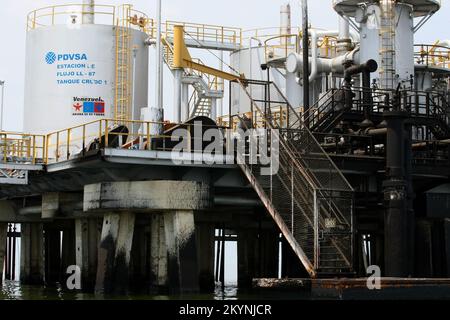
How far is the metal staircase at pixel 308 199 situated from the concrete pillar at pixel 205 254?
954cm

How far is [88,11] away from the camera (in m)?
56.7

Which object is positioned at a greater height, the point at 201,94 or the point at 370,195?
the point at 201,94

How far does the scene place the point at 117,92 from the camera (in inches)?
2194

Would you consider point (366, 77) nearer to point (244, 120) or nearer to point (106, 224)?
point (244, 120)

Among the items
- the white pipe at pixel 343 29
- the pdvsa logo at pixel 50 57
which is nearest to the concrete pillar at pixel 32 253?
the pdvsa logo at pixel 50 57

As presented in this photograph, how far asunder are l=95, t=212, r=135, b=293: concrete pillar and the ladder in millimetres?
11686

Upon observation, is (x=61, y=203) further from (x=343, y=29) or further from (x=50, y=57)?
(x=343, y=29)

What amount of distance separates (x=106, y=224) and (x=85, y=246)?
5.00 metres

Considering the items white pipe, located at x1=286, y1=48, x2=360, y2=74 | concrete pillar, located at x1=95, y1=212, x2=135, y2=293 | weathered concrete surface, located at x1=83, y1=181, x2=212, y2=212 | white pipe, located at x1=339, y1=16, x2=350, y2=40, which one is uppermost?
white pipe, located at x1=339, y1=16, x2=350, y2=40

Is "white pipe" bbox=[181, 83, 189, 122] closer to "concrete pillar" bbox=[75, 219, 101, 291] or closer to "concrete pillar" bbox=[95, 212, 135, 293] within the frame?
"concrete pillar" bbox=[75, 219, 101, 291]

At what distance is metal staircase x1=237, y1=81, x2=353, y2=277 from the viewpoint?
38.3 m

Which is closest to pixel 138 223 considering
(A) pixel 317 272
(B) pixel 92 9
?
(B) pixel 92 9

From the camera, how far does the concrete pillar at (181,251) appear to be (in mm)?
42406

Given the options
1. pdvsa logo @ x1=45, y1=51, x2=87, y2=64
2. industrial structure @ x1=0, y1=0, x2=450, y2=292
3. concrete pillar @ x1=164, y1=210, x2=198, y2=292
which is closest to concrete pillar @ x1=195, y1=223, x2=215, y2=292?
industrial structure @ x1=0, y1=0, x2=450, y2=292
